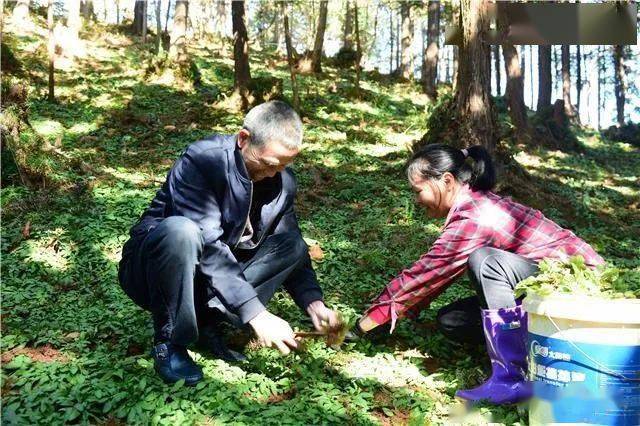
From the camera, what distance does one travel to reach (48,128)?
9117 millimetres

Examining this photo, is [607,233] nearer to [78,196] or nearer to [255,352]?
[255,352]

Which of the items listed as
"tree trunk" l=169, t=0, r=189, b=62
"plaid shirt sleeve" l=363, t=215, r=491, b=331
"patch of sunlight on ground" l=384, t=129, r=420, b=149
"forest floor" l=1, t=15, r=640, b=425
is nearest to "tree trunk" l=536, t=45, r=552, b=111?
"forest floor" l=1, t=15, r=640, b=425

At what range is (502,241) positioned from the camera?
10.6 feet

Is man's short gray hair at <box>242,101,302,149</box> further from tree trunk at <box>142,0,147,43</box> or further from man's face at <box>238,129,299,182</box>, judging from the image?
→ tree trunk at <box>142,0,147,43</box>

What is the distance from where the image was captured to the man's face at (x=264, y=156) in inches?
117

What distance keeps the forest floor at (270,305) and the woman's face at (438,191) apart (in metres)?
0.97

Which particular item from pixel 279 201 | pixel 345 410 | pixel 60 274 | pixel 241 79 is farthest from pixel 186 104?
pixel 345 410

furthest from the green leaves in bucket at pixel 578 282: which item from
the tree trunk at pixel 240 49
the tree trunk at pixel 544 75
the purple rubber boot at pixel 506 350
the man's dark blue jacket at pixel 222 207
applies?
the tree trunk at pixel 544 75

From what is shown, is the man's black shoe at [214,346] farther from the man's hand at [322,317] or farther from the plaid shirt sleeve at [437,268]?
the plaid shirt sleeve at [437,268]

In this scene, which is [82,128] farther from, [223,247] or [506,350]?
[506,350]

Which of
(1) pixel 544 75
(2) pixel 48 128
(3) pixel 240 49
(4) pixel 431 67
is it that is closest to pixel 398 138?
(3) pixel 240 49

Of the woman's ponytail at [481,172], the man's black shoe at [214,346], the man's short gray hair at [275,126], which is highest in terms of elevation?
the man's short gray hair at [275,126]

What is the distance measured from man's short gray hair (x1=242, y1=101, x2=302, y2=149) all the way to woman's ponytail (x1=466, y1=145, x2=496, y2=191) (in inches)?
40.8

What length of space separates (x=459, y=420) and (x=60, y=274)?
3297 millimetres
